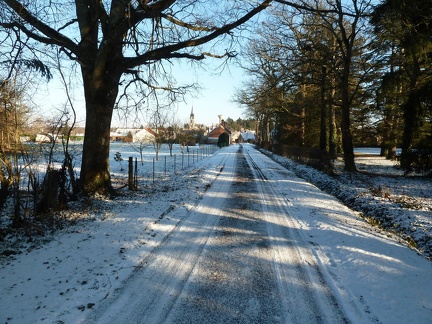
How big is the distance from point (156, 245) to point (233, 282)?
6.23 ft

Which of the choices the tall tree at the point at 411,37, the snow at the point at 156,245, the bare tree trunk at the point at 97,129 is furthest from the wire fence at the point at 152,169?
the tall tree at the point at 411,37

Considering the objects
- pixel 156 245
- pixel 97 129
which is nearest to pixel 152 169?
pixel 97 129

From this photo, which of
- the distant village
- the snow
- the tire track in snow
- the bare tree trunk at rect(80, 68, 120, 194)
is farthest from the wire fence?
the tire track in snow

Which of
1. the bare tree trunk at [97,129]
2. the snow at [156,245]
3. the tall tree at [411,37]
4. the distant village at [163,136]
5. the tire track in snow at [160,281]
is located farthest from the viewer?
the tall tree at [411,37]

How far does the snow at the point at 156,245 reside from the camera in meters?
3.63

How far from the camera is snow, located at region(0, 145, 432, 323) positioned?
3.63 meters

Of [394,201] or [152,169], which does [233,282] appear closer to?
[394,201]

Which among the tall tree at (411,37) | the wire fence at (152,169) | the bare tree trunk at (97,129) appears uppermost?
the tall tree at (411,37)

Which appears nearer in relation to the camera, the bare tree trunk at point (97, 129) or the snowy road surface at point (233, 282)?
the snowy road surface at point (233, 282)

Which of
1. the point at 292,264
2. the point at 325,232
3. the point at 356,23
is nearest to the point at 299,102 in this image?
the point at 356,23

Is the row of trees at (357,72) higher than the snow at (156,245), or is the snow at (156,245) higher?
the row of trees at (357,72)

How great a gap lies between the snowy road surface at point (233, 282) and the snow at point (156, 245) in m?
0.21

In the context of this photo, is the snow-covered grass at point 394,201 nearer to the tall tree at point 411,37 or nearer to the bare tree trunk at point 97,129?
the tall tree at point 411,37

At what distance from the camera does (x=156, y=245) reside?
18.0 ft
